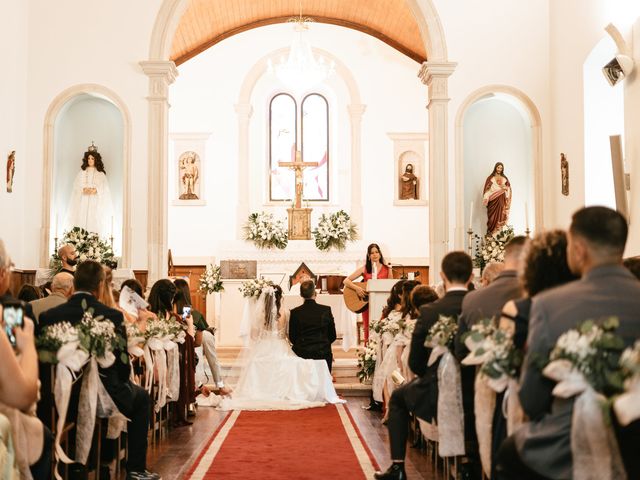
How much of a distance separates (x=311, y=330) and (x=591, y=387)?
6879 millimetres

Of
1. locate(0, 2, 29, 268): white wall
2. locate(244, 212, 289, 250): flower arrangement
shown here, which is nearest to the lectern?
locate(0, 2, 29, 268): white wall

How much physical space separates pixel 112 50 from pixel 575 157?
236 inches

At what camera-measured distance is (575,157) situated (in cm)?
1059

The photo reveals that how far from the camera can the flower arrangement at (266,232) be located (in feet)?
54.6

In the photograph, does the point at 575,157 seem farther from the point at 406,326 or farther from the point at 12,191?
the point at 12,191

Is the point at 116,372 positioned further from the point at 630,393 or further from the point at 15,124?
the point at 15,124

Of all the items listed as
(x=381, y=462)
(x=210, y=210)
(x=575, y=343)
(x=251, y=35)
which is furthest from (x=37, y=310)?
(x=251, y=35)

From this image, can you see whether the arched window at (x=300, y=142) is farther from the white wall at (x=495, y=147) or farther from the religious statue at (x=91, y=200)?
the religious statue at (x=91, y=200)

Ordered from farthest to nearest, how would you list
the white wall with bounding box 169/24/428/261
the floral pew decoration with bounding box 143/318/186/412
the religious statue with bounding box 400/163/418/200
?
the religious statue with bounding box 400/163/418/200, the white wall with bounding box 169/24/428/261, the floral pew decoration with bounding box 143/318/186/412

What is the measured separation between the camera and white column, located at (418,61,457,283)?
11.4 metres

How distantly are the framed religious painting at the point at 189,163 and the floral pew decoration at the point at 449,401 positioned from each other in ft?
44.0

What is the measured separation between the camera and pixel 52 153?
37.6 ft

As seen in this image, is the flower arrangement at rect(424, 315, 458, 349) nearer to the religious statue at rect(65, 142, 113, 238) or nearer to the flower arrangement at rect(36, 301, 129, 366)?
the flower arrangement at rect(36, 301, 129, 366)

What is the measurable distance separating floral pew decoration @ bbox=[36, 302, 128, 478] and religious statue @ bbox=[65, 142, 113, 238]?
24.3ft
